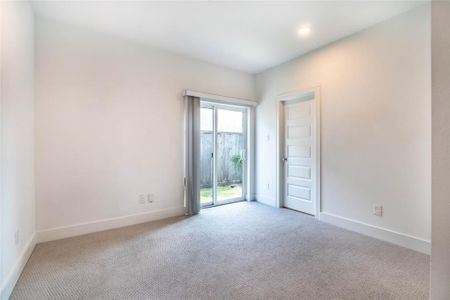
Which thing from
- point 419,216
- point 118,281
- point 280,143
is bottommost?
point 118,281

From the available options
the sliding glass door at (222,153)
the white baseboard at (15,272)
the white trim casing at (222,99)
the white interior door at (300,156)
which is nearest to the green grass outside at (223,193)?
the sliding glass door at (222,153)

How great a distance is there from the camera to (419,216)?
2480 mm

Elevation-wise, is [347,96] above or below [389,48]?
below

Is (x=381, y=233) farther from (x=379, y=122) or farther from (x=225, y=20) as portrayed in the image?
(x=225, y=20)

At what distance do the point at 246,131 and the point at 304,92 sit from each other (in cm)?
149

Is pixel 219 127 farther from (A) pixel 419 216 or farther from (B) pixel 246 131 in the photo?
(A) pixel 419 216

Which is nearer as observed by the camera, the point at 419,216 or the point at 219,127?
the point at 419,216

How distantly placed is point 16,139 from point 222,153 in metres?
3.13

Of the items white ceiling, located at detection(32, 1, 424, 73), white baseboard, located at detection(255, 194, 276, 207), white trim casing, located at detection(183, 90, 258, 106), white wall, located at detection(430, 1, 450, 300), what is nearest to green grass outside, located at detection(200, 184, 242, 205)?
white baseboard, located at detection(255, 194, 276, 207)

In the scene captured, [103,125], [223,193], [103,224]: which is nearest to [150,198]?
[103,224]

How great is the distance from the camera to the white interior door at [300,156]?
12.3 feet

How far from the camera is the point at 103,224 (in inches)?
121

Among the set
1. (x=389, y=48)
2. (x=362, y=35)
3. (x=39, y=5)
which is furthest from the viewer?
(x=362, y=35)

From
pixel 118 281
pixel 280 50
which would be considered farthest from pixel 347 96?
pixel 118 281
